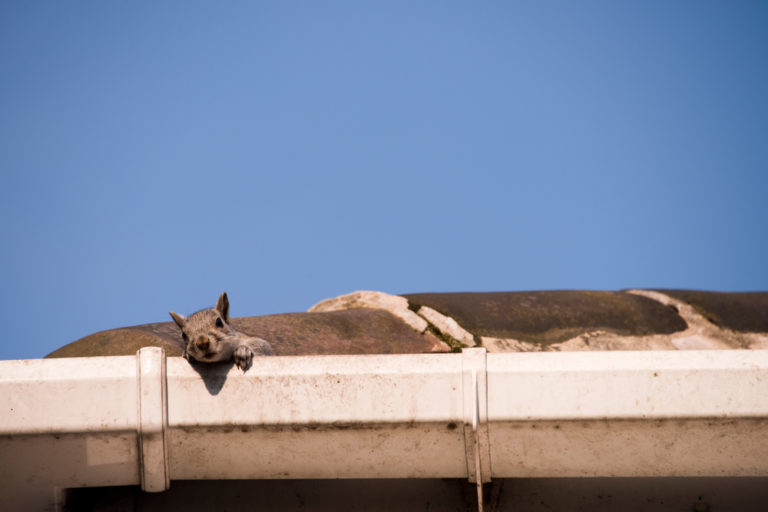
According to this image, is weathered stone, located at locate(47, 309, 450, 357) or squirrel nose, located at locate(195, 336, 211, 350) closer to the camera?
squirrel nose, located at locate(195, 336, 211, 350)

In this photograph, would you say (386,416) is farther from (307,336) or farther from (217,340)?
(307,336)

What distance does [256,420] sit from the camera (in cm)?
291

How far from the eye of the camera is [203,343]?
301cm

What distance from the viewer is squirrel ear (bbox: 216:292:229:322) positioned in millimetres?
3639

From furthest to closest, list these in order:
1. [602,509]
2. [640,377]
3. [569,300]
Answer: [569,300]
[602,509]
[640,377]

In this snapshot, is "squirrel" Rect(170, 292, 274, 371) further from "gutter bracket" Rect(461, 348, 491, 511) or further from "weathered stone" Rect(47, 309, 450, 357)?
"gutter bracket" Rect(461, 348, 491, 511)

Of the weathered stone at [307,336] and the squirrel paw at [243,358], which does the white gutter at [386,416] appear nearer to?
the squirrel paw at [243,358]

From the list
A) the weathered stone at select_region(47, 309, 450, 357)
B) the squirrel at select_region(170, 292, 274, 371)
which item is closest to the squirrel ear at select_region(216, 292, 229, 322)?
the squirrel at select_region(170, 292, 274, 371)

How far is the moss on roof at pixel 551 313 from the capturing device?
443 centimetres

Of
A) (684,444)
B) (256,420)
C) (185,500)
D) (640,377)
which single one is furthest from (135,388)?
(684,444)

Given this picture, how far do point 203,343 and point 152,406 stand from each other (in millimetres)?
292

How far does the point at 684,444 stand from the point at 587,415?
370mm

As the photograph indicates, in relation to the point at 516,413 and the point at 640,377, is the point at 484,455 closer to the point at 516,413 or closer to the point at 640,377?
the point at 516,413

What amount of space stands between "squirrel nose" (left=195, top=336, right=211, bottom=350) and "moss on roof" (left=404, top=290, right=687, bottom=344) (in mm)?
1769
